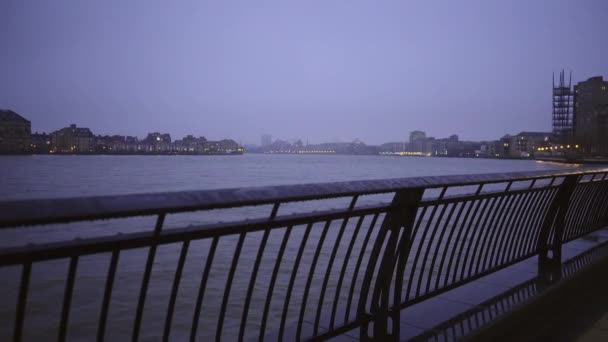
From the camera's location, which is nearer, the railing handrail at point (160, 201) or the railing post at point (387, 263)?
the railing handrail at point (160, 201)

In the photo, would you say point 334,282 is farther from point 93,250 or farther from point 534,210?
point 93,250

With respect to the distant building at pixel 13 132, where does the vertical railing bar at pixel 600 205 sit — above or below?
below

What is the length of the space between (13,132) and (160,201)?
194793mm

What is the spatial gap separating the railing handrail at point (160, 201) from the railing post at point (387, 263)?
233mm

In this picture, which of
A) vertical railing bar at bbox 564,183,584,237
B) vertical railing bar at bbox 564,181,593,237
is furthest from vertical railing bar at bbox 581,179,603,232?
vertical railing bar at bbox 564,183,584,237

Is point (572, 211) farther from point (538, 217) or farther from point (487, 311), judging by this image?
point (487, 311)

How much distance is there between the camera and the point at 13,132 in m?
164

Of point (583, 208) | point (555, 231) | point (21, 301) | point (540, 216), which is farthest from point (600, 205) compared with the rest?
point (21, 301)

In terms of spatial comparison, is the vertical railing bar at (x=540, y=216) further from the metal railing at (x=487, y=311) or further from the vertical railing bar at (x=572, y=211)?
the vertical railing bar at (x=572, y=211)

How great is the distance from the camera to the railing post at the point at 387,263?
2754 millimetres

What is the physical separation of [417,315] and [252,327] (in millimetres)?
2120

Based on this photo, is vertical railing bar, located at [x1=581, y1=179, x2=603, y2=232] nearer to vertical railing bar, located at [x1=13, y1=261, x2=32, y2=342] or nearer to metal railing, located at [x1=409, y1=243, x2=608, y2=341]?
metal railing, located at [x1=409, y1=243, x2=608, y2=341]

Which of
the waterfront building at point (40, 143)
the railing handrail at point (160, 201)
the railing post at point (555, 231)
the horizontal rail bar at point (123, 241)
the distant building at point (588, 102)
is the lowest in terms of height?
the railing post at point (555, 231)

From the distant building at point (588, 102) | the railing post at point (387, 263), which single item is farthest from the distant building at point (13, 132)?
the distant building at point (588, 102)
